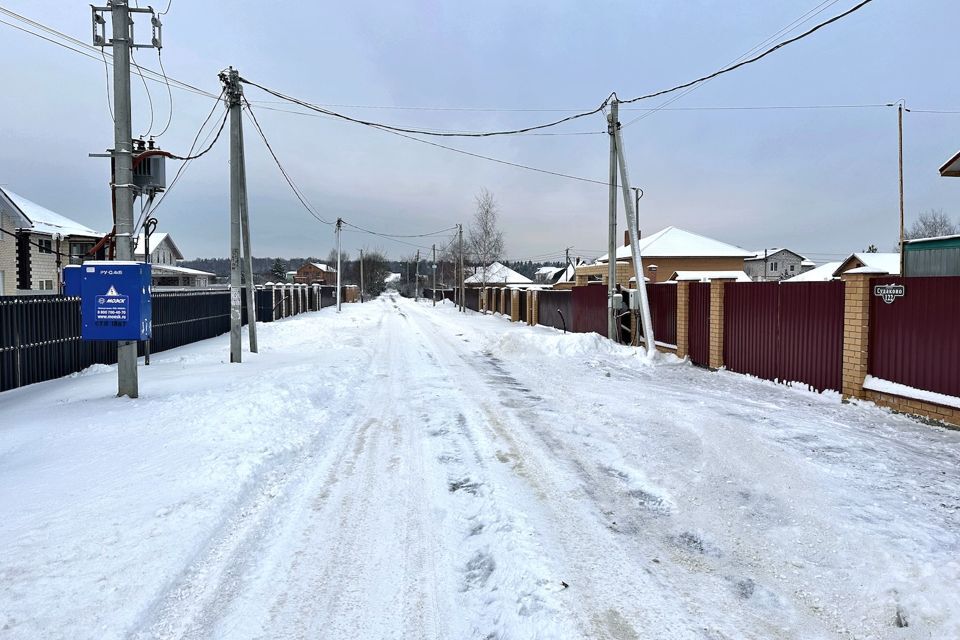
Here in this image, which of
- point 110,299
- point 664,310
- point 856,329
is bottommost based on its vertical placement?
point 856,329

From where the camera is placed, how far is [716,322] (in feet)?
40.2

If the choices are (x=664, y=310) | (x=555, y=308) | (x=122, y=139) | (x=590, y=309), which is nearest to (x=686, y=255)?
(x=555, y=308)

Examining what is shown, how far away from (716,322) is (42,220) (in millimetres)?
31856

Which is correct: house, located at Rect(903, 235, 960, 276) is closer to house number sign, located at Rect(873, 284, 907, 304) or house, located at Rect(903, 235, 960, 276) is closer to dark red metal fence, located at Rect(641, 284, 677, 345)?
dark red metal fence, located at Rect(641, 284, 677, 345)

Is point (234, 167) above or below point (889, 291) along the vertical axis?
above

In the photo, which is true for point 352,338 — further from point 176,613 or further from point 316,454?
point 176,613

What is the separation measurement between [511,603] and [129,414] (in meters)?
→ 5.96

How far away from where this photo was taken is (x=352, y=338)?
19.7 m

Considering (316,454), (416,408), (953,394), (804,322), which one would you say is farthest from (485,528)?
(804,322)

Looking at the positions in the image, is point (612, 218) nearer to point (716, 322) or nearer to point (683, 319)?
point (683, 319)

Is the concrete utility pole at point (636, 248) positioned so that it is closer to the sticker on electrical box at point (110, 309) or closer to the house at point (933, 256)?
the house at point (933, 256)

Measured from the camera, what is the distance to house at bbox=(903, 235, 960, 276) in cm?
1559

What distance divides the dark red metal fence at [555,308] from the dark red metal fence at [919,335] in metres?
15.2

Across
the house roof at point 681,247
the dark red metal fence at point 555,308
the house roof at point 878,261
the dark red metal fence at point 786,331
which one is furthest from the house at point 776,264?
the dark red metal fence at point 786,331
